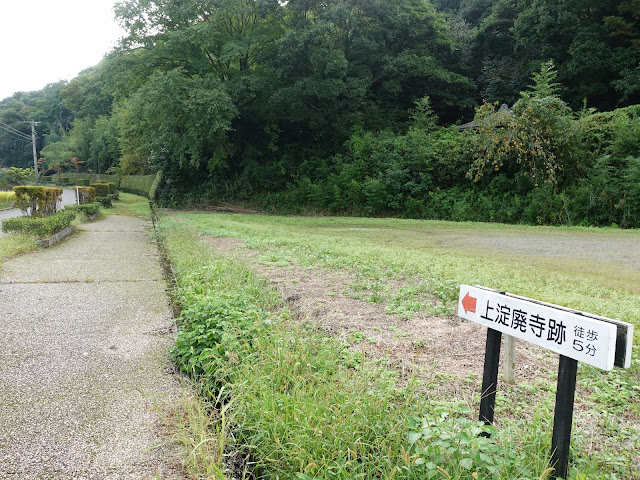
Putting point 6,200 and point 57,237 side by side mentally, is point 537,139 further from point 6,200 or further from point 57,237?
point 6,200

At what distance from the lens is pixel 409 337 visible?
111 inches

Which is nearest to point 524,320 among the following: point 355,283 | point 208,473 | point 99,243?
point 208,473

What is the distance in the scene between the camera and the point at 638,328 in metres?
2.89

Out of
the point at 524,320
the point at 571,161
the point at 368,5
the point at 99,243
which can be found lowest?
the point at 99,243

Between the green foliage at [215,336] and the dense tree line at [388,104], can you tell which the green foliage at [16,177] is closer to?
the dense tree line at [388,104]

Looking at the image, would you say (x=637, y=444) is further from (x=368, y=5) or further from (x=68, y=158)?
(x=68, y=158)

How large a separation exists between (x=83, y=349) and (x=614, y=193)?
12.2m

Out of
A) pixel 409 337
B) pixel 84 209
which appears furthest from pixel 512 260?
pixel 84 209

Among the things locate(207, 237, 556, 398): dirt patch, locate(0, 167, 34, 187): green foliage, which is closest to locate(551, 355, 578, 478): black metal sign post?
locate(207, 237, 556, 398): dirt patch

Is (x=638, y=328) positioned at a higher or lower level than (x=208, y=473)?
higher

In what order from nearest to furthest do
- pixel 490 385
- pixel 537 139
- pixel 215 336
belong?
pixel 490 385 < pixel 215 336 < pixel 537 139

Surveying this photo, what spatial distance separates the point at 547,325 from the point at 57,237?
9.99 meters

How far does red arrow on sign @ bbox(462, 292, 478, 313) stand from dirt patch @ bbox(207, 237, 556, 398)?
0.44 metres

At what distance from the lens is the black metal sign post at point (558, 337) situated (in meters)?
1.23
